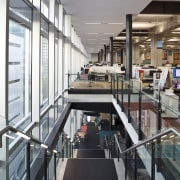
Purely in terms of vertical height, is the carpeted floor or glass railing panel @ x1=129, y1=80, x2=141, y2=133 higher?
glass railing panel @ x1=129, y1=80, x2=141, y2=133

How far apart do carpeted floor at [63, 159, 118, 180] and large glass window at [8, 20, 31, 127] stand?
7.11ft

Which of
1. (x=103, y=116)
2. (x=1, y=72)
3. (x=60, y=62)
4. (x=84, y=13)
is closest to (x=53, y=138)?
(x=1, y=72)

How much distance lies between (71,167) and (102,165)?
806 mm

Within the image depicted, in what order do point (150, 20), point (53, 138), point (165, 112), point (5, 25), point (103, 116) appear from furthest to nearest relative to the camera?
point (103, 116) → point (150, 20) → point (53, 138) → point (165, 112) → point (5, 25)

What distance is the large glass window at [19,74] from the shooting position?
6108mm

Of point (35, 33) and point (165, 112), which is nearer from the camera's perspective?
point (165, 112)

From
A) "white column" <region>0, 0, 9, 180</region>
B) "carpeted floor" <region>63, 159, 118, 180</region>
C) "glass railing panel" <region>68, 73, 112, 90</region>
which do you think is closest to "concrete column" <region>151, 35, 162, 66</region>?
"glass railing panel" <region>68, 73, 112, 90</region>

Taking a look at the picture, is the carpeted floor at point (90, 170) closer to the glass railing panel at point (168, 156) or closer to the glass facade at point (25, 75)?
the glass facade at point (25, 75)

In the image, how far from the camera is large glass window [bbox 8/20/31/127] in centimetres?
611

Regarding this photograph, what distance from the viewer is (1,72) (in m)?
4.24

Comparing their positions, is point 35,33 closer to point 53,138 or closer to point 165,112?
point 53,138

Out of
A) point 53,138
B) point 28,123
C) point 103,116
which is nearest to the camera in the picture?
point 28,123

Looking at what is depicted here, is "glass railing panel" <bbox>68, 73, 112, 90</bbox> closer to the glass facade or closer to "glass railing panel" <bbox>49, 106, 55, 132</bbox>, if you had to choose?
"glass railing panel" <bbox>49, 106, 55, 132</bbox>

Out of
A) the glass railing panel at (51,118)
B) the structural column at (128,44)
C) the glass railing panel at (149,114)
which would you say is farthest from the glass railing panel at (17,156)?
the structural column at (128,44)
